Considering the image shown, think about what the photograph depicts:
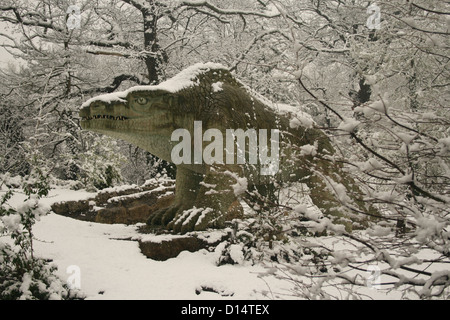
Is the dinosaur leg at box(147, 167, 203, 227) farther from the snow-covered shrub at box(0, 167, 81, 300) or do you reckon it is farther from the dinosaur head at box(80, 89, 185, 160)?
the snow-covered shrub at box(0, 167, 81, 300)

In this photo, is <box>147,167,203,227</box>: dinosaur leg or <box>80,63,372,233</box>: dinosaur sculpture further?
<box>147,167,203,227</box>: dinosaur leg

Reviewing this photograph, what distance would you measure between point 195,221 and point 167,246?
0.50m

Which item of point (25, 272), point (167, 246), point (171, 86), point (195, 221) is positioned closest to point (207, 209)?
point (195, 221)

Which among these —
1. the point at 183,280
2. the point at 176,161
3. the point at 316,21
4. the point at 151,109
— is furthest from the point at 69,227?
the point at 316,21

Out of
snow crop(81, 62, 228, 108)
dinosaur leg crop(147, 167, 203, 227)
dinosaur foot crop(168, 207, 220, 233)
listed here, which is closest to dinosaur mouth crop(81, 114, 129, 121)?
snow crop(81, 62, 228, 108)

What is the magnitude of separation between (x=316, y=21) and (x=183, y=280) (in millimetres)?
11890

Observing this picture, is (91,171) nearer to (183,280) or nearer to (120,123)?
(120,123)

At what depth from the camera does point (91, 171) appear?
24.6 feet

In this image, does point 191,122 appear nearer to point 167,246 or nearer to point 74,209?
point 167,246

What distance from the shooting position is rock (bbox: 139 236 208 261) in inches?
137

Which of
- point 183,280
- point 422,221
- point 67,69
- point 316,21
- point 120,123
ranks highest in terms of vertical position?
point 316,21

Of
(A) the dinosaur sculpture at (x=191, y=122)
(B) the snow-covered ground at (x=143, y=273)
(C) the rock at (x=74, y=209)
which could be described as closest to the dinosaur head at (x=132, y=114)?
(A) the dinosaur sculpture at (x=191, y=122)

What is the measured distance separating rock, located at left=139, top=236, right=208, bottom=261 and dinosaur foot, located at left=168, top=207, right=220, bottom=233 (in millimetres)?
239
